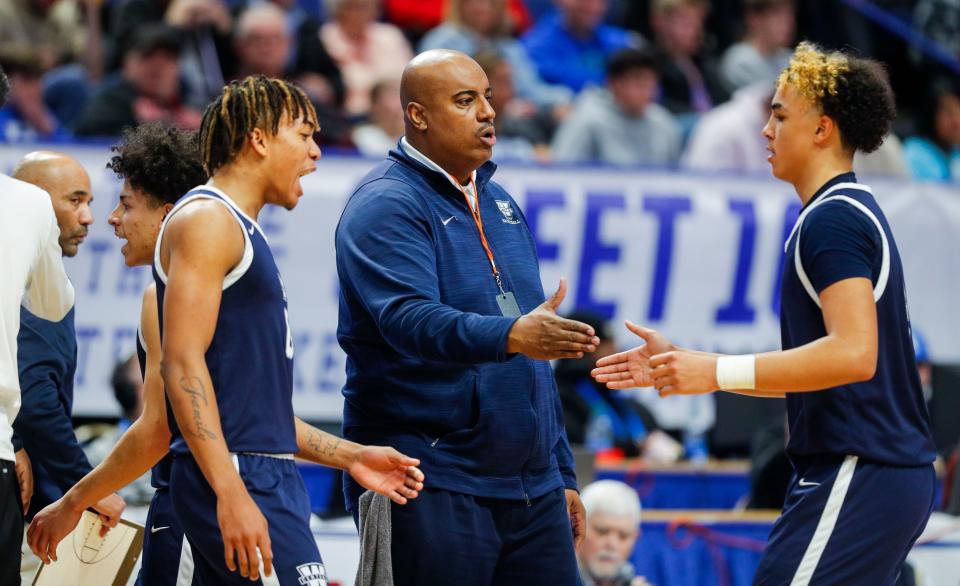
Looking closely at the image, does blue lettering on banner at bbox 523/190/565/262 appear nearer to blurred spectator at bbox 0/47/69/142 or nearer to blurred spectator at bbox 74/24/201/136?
blurred spectator at bbox 74/24/201/136

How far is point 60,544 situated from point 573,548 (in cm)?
169

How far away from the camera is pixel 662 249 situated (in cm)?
970

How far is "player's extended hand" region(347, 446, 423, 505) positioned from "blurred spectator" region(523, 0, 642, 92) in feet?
29.2

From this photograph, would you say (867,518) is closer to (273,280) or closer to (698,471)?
(273,280)

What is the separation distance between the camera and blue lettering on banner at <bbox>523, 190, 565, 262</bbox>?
9469mm

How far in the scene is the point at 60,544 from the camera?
4703 mm

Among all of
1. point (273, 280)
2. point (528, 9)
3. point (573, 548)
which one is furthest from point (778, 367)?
point (528, 9)

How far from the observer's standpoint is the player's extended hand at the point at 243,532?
12.2ft

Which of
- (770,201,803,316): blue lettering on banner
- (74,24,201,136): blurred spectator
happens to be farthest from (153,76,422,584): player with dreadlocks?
(770,201,803,316): blue lettering on banner

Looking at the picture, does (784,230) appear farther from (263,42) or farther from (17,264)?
(17,264)

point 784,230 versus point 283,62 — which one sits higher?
point 283,62

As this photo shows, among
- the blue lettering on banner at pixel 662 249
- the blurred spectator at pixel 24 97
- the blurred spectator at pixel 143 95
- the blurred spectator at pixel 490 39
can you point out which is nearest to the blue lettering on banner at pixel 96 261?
the blurred spectator at pixel 143 95

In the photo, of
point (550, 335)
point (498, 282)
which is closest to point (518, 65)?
point (498, 282)

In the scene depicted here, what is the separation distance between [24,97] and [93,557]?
6139 millimetres
